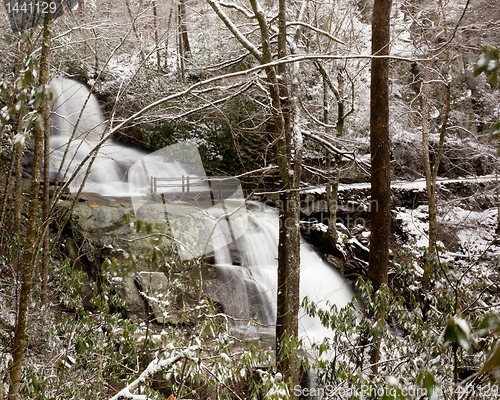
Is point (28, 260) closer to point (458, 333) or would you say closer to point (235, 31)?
point (458, 333)

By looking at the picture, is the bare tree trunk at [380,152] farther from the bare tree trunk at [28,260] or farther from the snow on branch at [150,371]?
the bare tree trunk at [28,260]

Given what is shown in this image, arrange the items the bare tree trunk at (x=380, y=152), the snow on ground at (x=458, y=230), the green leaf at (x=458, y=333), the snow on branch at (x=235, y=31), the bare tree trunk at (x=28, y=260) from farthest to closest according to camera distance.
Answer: the snow on ground at (x=458, y=230) < the bare tree trunk at (x=380, y=152) < the snow on branch at (x=235, y=31) < the bare tree trunk at (x=28, y=260) < the green leaf at (x=458, y=333)

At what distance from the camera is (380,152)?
4.99 m

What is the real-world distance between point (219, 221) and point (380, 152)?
324 centimetres

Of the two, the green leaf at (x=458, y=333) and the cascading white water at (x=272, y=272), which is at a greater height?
the green leaf at (x=458, y=333)

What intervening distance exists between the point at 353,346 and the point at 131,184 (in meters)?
8.52

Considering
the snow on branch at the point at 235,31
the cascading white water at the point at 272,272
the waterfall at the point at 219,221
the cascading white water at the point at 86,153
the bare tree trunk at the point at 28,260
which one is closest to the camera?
the bare tree trunk at the point at 28,260

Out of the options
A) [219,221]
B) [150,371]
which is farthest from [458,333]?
[219,221]

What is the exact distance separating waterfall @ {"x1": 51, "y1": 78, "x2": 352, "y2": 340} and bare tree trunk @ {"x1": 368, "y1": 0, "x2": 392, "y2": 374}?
2227mm

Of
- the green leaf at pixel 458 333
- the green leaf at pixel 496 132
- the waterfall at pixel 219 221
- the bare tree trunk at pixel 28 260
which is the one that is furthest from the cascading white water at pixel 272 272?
the green leaf at pixel 496 132

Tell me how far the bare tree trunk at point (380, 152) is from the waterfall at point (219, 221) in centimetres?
223

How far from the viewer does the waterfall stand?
7.48m

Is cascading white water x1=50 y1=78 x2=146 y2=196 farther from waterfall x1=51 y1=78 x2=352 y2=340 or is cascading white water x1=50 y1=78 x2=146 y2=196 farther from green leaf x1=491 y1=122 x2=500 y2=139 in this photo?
green leaf x1=491 y1=122 x2=500 y2=139

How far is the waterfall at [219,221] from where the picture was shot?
748 centimetres
